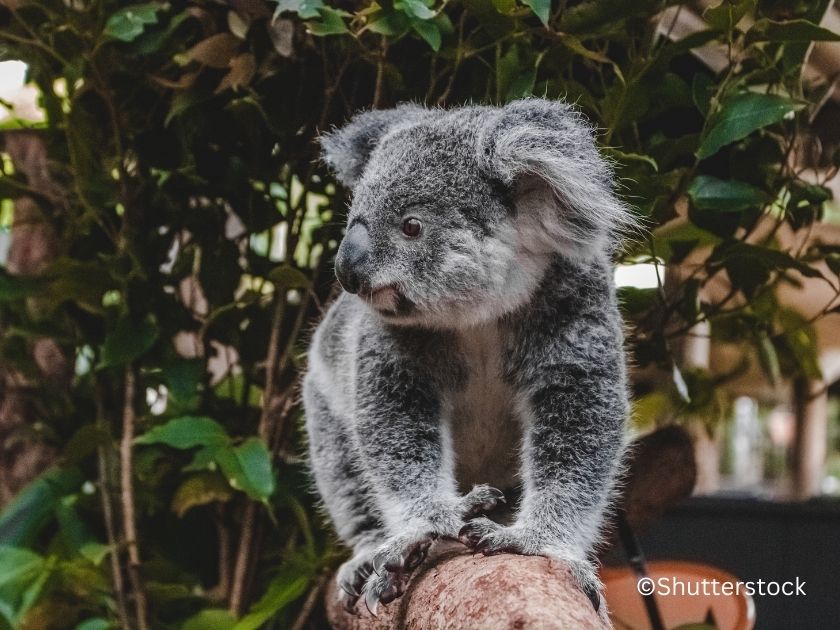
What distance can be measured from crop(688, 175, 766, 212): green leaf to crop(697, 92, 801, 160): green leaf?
5.2 inches

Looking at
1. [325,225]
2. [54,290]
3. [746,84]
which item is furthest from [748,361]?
[54,290]

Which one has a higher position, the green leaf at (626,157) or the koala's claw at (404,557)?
the green leaf at (626,157)

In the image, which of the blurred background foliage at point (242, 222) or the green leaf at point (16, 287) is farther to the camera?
the green leaf at point (16, 287)

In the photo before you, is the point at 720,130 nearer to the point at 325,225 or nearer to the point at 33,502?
the point at 325,225

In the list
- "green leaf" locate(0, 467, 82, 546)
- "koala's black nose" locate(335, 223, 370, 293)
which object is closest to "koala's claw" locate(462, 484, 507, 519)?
"koala's black nose" locate(335, 223, 370, 293)

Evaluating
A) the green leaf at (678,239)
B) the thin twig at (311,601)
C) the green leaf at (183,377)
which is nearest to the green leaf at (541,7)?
the green leaf at (678,239)

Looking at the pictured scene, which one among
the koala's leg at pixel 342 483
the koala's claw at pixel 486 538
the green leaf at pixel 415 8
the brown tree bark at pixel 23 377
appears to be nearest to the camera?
the koala's claw at pixel 486 538

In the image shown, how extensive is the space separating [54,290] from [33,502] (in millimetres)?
603

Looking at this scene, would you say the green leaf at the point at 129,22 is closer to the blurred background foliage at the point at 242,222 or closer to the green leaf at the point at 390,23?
the blurred background foliage at the point at 242,222

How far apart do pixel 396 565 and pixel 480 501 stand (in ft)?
0.55

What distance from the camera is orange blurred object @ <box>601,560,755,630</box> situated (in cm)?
204

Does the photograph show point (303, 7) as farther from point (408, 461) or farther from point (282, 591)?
point (282, 591)

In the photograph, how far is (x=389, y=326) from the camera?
62.4 inches

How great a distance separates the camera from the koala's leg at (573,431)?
1427 millimetres
